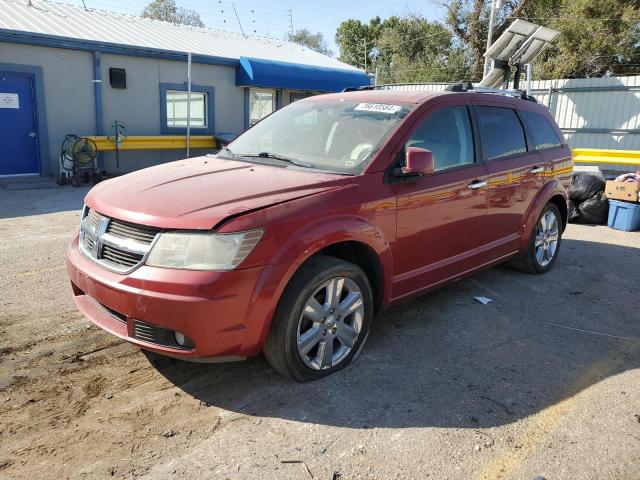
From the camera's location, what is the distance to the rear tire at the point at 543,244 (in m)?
5.63

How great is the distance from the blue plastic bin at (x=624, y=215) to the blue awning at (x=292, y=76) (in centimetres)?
982

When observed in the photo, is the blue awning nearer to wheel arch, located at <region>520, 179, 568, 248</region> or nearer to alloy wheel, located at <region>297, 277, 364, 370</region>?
wheel arch, located at <region>520, 179, 568, 248</region>

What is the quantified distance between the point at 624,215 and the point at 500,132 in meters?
4.84

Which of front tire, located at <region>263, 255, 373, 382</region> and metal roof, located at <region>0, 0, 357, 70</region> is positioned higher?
metal roof, located at <region>0, 0, 357, 70</region>

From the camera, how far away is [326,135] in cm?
415

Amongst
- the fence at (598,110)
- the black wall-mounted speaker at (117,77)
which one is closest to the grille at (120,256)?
the fence at (598,110)

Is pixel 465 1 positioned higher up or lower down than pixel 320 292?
higher up

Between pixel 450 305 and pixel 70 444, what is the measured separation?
3.26m

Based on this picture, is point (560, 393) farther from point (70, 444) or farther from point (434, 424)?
point (70, 444)

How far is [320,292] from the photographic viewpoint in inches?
132

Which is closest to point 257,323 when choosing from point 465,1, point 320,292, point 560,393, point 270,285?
point 270,285

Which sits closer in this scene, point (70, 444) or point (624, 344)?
point (70, 444)

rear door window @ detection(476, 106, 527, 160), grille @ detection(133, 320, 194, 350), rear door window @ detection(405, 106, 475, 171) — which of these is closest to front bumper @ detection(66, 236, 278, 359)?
grille @ detection(133, 320, 194, 350)

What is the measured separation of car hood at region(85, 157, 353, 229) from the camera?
298 cm
